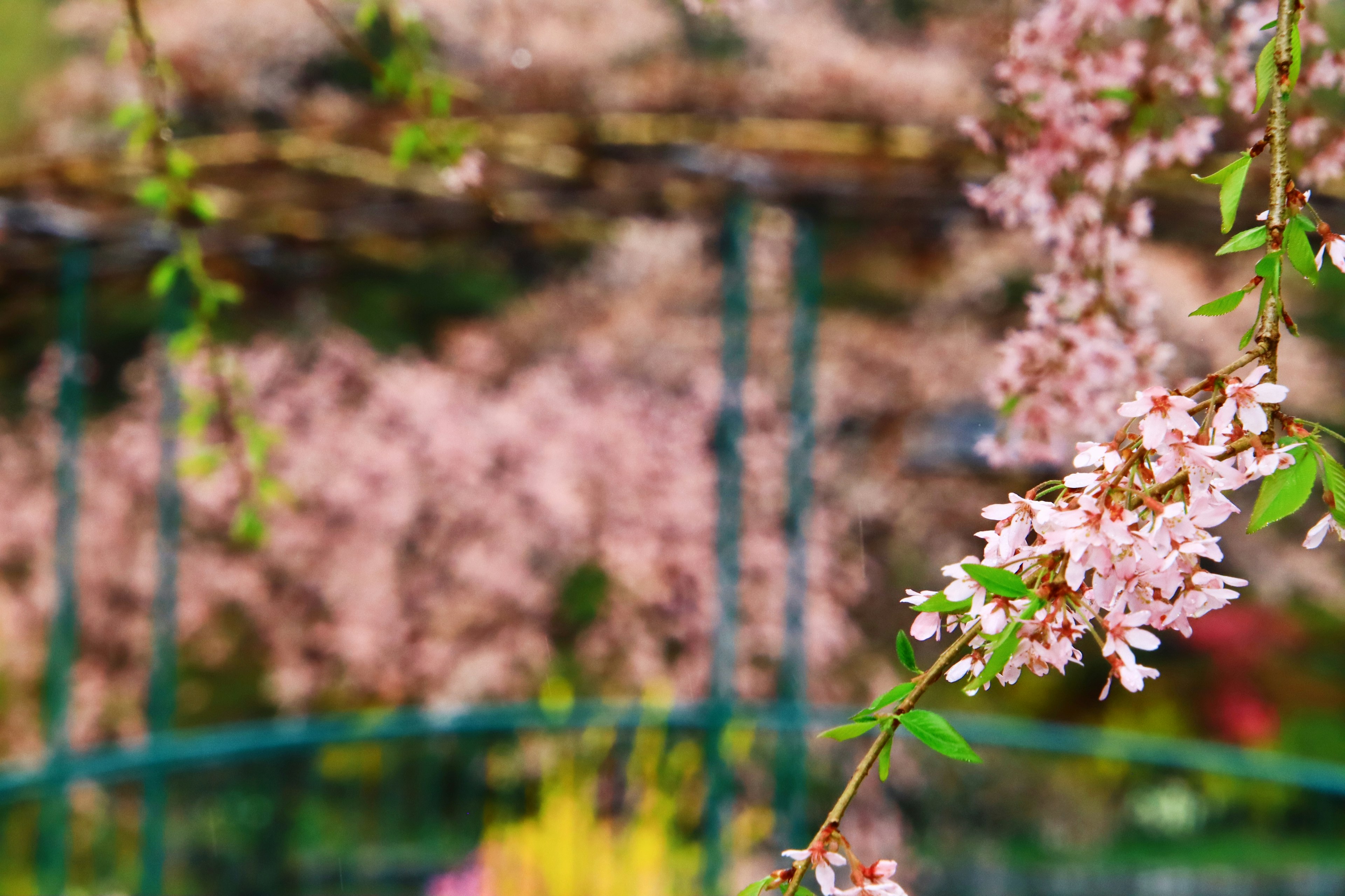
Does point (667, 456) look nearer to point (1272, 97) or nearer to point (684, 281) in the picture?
point (684, 281)

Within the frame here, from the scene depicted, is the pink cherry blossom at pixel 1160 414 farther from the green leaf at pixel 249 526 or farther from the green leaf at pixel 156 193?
the green leaf at pixel 249 526

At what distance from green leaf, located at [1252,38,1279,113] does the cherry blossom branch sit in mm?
396

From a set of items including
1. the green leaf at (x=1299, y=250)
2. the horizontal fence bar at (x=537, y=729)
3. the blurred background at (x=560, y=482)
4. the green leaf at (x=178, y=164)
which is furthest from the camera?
the blurred background at (x=560, y=482)

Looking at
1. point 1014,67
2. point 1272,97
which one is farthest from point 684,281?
point 1272,97

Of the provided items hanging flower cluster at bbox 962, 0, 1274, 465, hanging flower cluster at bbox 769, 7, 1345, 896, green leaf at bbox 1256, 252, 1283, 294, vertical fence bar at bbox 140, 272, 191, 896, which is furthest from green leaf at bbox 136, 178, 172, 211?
vertical fence bar at bbox 140, 272, 191, 896

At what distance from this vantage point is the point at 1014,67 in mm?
1358

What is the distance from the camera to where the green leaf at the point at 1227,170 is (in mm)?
672

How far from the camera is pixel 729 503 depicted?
10.7 ft

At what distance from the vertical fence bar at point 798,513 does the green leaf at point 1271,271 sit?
2.68 metres

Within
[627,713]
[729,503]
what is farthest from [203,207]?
[627,713]

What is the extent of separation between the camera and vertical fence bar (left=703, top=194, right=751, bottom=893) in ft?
10.5

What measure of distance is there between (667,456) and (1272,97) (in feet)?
13.6

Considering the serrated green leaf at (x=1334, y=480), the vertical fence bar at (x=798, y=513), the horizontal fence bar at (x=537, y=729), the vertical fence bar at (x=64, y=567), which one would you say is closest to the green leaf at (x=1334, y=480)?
the serrated green leaf at (x=1334, y=480)

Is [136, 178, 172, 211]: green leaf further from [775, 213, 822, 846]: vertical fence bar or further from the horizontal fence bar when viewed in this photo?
[775, 213, 822, 846]: vertical fence bar
